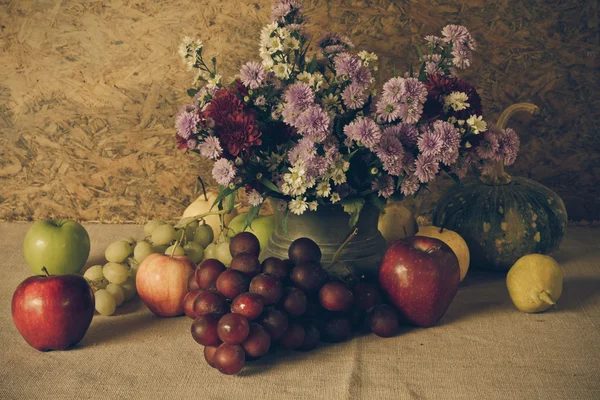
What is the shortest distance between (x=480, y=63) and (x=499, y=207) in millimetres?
562

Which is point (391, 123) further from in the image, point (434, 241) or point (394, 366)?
point (394, 366)

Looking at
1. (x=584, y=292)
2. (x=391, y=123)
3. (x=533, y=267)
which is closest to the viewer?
(x=391, y=123)

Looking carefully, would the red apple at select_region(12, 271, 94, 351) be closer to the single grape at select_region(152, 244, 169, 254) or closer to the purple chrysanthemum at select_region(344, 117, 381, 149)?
the single grape at select_region(152, 244, 169, 254)

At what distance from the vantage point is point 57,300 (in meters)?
1.47

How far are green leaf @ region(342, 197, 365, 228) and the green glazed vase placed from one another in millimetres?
70

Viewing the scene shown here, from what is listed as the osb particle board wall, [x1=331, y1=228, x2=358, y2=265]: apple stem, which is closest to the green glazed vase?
[x1=331, y1=228, x2=358, y2=265]: apple stem

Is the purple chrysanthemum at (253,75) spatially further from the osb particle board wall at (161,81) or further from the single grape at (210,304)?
the osb particle board wall at (161,81)

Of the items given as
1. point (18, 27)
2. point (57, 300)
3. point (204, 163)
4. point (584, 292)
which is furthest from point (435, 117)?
point (18, 27)

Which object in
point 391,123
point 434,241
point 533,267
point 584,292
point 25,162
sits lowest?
point 25,162

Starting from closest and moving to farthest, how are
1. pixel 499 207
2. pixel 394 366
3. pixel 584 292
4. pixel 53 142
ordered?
1. pixel 394 366
2. pixel 584 292
3. pixel 499 207
4. pixel 53 142

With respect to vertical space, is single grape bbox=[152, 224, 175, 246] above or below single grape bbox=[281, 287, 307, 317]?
below

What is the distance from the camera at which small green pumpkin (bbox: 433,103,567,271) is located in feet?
6.45

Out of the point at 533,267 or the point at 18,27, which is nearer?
the point at 533,267

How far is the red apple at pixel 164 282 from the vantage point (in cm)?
166
